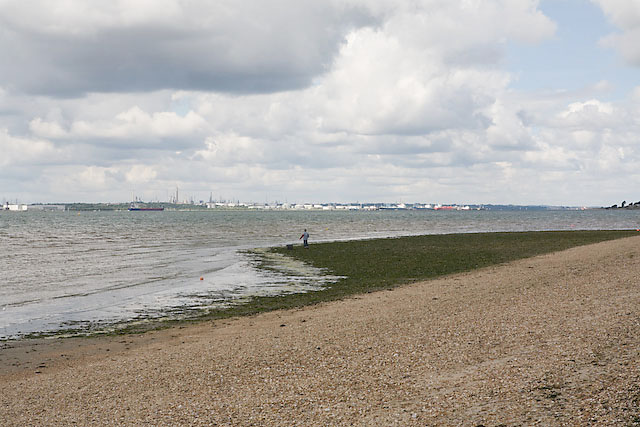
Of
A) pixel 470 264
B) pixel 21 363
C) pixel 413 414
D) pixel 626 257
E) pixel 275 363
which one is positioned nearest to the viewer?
pixel 413 414

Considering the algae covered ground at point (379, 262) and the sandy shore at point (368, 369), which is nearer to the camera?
the sandy shore at point (368, 369)

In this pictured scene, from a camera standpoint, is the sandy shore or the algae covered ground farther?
the algae covered ground

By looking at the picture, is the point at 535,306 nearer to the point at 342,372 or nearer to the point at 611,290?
the point at 611,290

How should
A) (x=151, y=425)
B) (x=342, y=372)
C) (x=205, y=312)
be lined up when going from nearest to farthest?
(x=151, y=425) < (x=342, y=372) < (x=205, y=312)

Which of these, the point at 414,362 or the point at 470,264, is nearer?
the point at 414,362

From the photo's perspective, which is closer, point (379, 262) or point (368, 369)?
point (368, 369)

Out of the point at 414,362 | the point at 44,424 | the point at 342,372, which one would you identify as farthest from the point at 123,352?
the point at 414,362

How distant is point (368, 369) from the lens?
12727mm

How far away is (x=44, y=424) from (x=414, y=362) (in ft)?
28.3

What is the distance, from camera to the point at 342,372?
12.6 metres

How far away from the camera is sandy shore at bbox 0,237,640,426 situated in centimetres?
997

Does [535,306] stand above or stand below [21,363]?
above

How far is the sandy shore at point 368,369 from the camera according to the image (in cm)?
997

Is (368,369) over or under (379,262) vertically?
over
